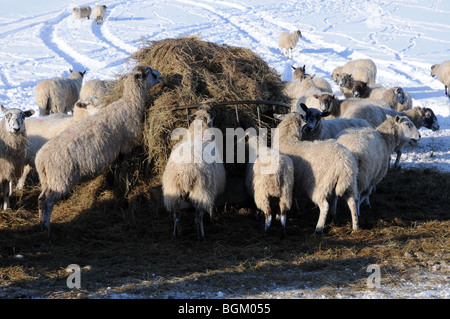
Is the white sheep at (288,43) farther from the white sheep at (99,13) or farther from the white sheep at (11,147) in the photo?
the white sheep at (11,147)

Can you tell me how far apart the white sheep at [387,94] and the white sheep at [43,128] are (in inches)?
280

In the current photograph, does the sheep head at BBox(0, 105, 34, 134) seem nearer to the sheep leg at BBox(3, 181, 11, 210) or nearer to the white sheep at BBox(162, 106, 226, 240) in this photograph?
the sheep leg at BBox(3, 181, 11, 210)

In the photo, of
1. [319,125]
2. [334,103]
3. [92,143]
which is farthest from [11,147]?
[334,103]

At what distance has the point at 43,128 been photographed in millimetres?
9492

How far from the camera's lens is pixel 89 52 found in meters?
23.2

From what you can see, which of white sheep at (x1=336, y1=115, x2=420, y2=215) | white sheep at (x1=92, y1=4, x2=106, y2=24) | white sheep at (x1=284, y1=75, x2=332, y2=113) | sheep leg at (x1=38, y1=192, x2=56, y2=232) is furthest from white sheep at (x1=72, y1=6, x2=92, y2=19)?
sheep leg at (x1=38, y1=192, x2=56, y2=232)

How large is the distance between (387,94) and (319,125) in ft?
18.1

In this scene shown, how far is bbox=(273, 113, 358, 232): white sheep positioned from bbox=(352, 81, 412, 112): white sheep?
6930 mm

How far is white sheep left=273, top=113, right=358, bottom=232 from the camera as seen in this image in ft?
22.3

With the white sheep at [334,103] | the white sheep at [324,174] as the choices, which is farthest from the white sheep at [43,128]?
the white sheep at [334,103]

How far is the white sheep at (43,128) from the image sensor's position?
9039mm

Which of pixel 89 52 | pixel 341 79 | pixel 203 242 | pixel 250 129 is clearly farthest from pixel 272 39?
pixel 203 242

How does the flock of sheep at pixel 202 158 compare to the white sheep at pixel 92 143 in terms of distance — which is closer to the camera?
the flock of sheep at pixel 202 158

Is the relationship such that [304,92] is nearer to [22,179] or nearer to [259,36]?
[22,179]
